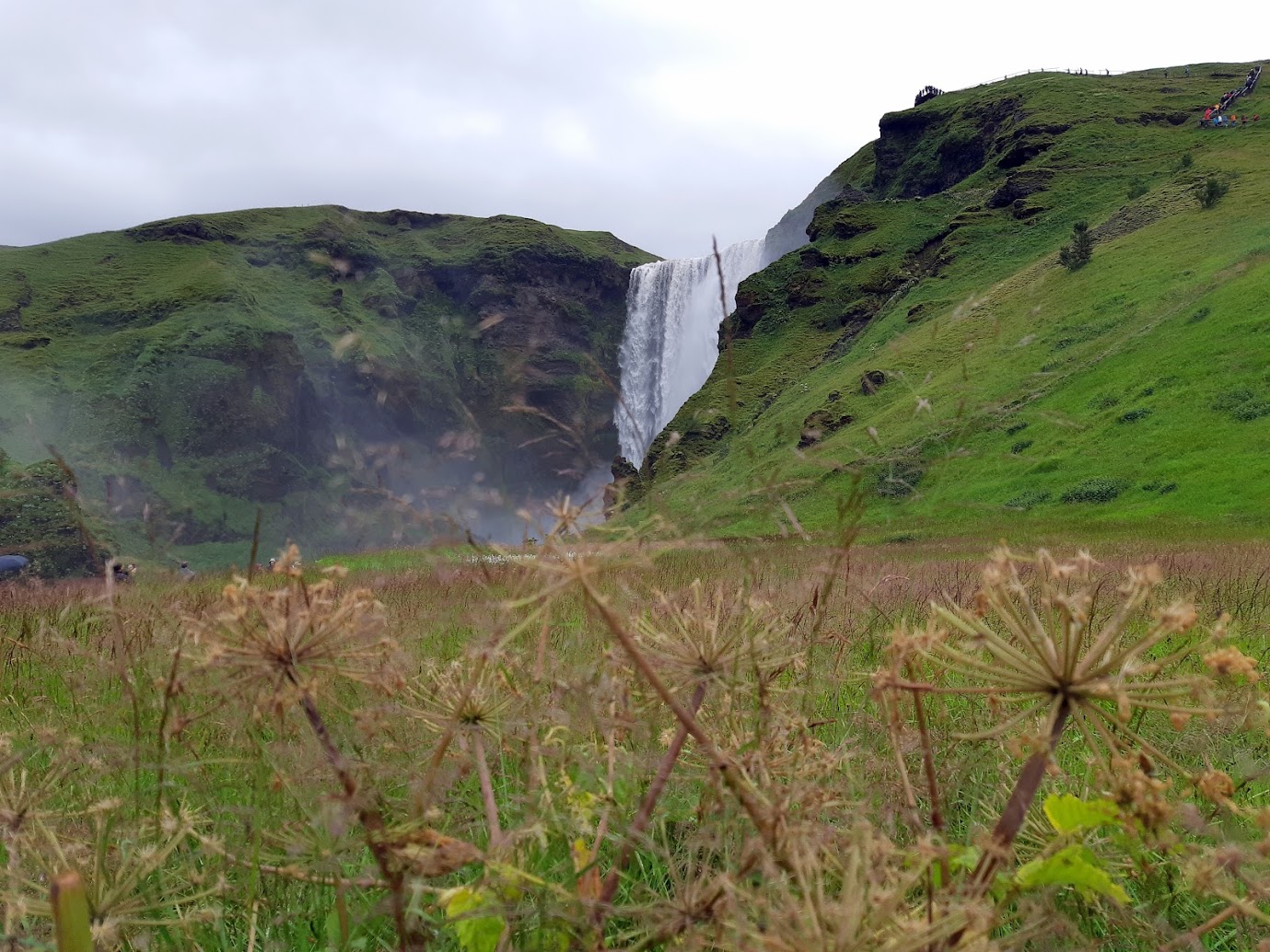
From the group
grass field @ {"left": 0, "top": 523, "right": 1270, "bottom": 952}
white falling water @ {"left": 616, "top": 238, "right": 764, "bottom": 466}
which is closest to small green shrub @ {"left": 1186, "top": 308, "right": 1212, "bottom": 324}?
grass field @ {"left": 0, "top": 523, "right": 1270, "bottom": 952}

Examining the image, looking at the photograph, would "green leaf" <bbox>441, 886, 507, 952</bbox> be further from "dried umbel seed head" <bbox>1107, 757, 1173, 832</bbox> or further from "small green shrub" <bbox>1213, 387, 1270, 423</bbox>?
"small green shrub" <bbox>1213, 387, 1270, 423</bbox>

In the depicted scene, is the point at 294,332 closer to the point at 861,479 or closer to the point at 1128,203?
the point at 1128,203

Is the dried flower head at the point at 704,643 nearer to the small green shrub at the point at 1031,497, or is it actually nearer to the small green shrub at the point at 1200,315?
the small green shrub at the point at 1031,497

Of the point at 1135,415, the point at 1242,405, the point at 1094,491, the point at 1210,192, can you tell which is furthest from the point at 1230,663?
the point at 1210,192

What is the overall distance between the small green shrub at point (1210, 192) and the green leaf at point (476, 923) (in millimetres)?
48946

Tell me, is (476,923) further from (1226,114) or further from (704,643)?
(1226,114)

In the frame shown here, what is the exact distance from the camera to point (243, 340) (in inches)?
3570

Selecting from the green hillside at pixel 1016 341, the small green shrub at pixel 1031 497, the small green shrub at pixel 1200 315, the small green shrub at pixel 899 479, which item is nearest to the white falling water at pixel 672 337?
the green hillside at pixel 1016 341


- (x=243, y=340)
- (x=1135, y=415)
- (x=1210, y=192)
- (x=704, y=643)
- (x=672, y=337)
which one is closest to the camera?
(x=704, y=643)

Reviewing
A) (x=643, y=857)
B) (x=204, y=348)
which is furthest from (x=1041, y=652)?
(x=204, y=348)

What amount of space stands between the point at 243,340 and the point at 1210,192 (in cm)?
8918

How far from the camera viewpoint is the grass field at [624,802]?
0.85m

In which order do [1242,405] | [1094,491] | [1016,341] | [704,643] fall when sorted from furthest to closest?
[1094,491]
[1242,405]
[1016,341]
[704,643]

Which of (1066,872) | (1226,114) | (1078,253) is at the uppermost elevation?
(1226,114)
